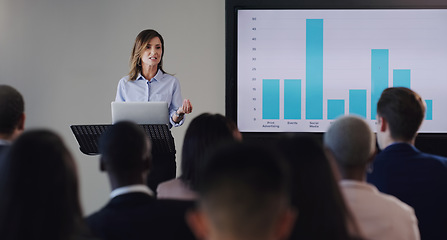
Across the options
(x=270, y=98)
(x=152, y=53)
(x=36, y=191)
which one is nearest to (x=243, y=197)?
(x=36, y=191)

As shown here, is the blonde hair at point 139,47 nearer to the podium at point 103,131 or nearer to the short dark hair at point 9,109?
the podium at point 103,131

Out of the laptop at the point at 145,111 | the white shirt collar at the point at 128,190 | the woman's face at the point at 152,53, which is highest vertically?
the woman's face at the point at 152,53

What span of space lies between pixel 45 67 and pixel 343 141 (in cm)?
403

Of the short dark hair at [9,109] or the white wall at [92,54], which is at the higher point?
the white wall at [92,54]

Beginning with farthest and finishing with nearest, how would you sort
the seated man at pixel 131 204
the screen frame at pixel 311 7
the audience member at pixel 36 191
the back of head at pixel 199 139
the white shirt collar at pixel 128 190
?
the screen frame at pixel 311 7 → the back of head at pixel 199 139 → the white shirt collar at pixel 128 190 → the seated man at pixel 131 204 → the audience member at pixel 36 191

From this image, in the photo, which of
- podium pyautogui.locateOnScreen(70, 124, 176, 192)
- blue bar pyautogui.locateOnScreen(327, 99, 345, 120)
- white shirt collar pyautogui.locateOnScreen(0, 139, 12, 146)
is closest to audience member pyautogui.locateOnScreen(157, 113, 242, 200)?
white shirt collar pyautogui.locateOnScreen(0, 139, 12, 146)

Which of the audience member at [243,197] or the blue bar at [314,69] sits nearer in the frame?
the audience member at [243,197]

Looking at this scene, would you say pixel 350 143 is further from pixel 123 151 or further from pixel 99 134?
pixel 99 134

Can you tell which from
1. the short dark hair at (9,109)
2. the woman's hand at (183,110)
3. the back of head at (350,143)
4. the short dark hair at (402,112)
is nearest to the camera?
the back of head at (350,143)

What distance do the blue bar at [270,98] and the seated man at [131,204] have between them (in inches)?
117

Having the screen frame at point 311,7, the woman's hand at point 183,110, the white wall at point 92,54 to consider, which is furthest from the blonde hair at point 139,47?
the white wall at point 92,54

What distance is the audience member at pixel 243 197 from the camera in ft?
3.08

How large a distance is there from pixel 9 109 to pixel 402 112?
1.79 metres

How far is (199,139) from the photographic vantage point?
83.7 inches
